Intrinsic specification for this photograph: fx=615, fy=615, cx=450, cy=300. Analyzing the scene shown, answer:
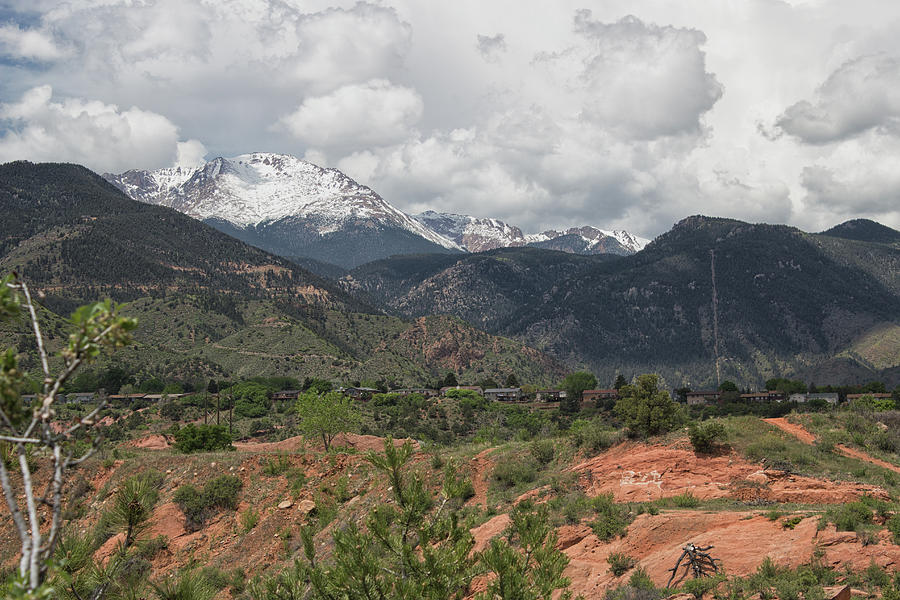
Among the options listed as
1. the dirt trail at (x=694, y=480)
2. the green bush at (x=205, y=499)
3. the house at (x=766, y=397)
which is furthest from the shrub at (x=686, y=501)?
the house at (x=766, y=397)

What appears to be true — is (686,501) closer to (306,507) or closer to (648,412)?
(648,412)

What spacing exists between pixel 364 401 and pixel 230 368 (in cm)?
4910

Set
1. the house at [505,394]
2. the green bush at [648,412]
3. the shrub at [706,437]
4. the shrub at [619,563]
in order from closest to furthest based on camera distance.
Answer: the shrub at [619,563] → the shrub at [706,437] → the green bush at [648,412] → the house at [505,394]

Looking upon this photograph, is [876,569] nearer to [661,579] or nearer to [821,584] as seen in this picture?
[821,584]

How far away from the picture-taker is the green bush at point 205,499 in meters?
32.5

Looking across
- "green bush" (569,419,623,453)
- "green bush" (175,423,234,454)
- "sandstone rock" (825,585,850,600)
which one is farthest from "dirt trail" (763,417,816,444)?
"green bush" (175,423,234,454)

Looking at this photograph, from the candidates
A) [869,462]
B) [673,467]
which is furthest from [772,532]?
[869,462]

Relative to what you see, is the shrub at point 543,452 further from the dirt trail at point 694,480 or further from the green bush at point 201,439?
the green bush at point 201,439

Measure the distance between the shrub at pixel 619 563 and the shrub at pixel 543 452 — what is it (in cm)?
1219

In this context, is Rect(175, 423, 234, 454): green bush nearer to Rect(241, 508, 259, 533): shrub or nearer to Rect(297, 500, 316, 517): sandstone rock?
Rect(241, 508, 259, 533): shrub

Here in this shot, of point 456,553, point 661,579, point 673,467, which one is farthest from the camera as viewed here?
point 673,467

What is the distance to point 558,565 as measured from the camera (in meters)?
10.3

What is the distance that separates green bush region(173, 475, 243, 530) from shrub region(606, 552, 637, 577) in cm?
2238

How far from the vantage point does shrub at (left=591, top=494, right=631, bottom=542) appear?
66.8ft
